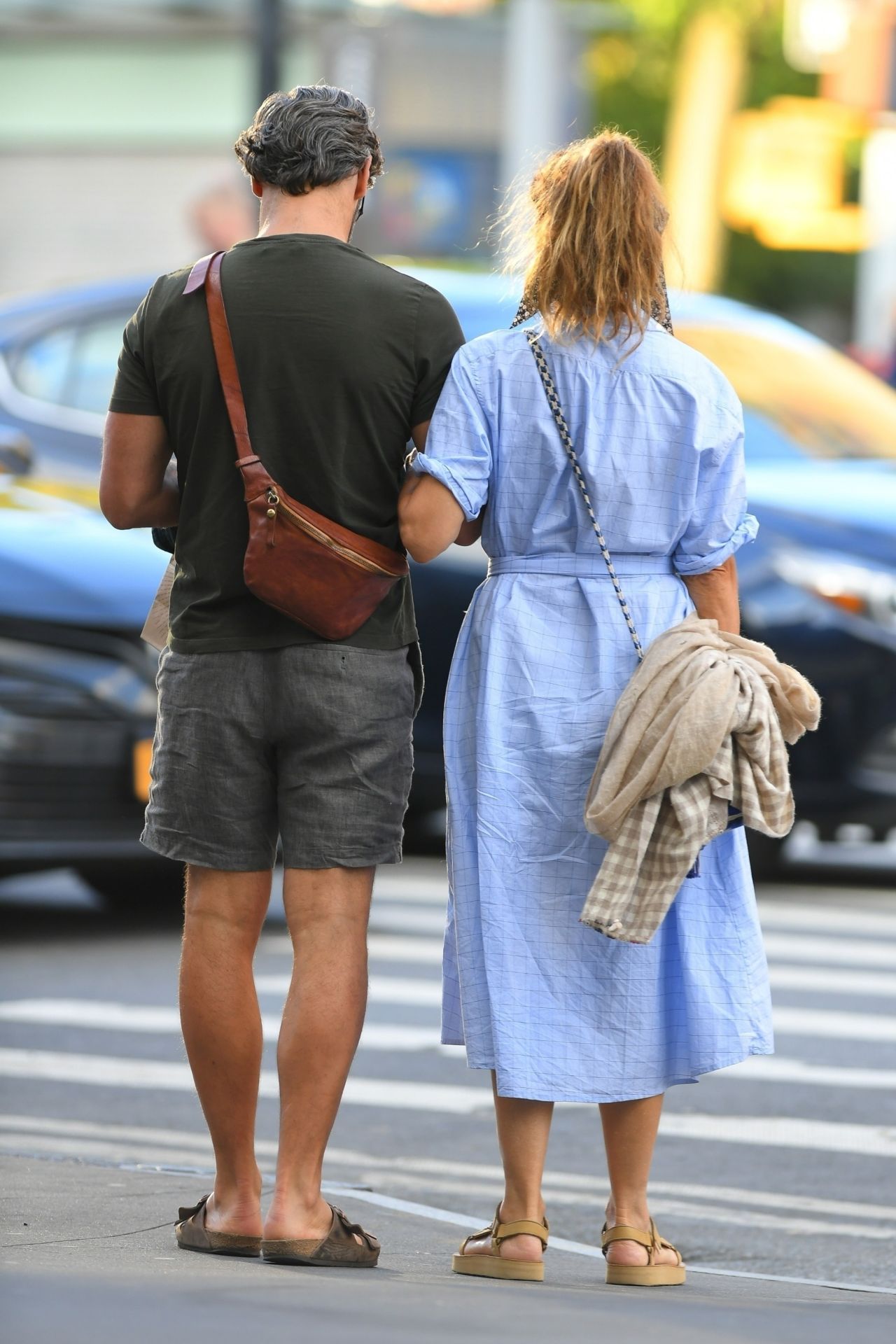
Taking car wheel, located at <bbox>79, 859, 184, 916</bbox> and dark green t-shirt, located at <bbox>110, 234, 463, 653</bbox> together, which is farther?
car wheel, located at <bbox>79, 859, 184, 916</bbox>

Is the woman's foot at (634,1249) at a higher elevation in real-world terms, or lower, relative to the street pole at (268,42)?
lower

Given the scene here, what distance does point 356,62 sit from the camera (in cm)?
1712

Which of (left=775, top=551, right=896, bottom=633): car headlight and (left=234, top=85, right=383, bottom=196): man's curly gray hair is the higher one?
(left=234, top=85, right=383, bottom=196): man's curly gray hair

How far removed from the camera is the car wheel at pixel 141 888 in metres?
7.98

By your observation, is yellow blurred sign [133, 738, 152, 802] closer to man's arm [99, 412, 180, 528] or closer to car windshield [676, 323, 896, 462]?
car windshield [676, 323, 896, 462]

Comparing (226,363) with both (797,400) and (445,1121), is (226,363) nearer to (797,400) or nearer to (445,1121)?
(445,1121)

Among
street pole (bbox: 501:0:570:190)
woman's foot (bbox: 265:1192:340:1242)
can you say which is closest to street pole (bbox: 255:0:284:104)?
street pole (bbox: 501:0:570:190)

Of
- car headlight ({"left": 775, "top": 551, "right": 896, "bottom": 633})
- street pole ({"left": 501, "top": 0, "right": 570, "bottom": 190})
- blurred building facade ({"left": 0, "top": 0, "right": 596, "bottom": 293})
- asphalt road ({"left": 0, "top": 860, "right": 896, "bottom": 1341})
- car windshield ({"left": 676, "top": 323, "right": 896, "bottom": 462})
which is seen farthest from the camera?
blurred building facade ({"left": 0, "top": 0, "right": 596, "bottom": 293})

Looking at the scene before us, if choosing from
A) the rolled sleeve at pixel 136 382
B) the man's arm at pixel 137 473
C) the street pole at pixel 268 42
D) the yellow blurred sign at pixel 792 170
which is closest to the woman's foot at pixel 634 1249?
the man's arm at pixel 137 473

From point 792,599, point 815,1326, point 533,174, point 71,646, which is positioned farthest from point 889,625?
point 815,1326

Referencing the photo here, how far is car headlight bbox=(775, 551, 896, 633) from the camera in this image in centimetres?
786

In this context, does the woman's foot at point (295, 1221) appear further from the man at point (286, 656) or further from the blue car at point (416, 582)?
the blue car at point (416, 582)

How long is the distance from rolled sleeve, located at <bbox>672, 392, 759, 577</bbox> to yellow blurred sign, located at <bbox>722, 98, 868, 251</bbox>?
1927 cm

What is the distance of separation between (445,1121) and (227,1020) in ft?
5.56
